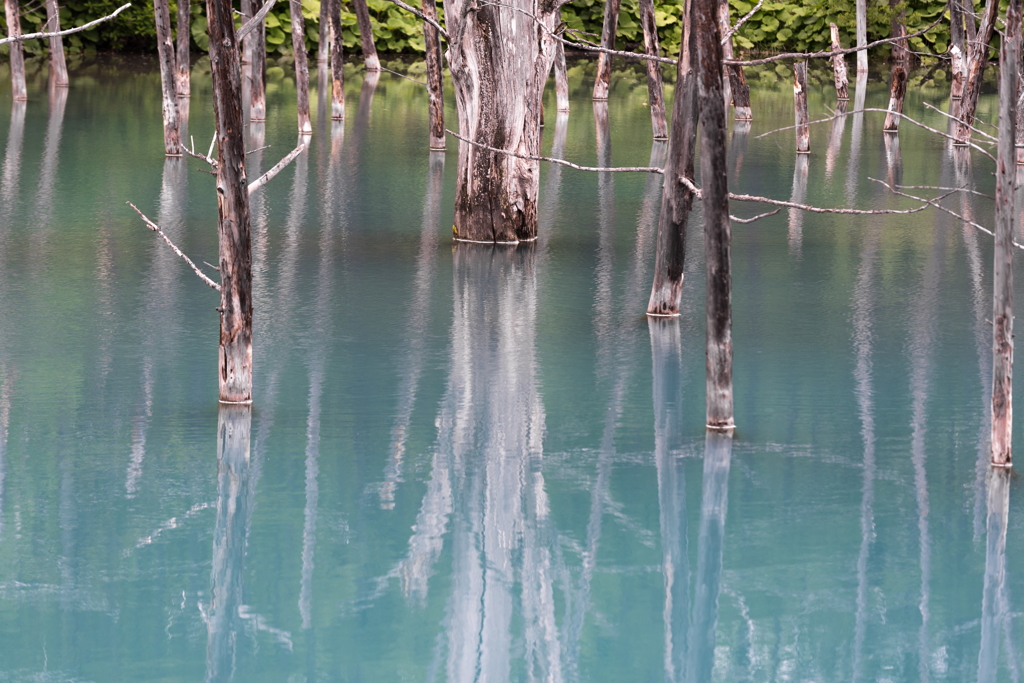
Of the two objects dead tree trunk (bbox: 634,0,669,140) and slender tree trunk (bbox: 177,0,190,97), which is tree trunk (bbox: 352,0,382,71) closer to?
slender tree trunk (bbox: 177,0,190,97)

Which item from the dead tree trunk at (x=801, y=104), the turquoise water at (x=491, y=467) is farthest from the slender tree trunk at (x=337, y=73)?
the turquoise water at (x=491, y=467)

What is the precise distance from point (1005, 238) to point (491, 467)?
2699 mm

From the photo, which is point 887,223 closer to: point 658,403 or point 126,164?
point 658,403

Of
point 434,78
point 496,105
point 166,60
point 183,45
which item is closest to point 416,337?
point 496,105

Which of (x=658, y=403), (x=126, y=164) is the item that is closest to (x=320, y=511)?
(x=658, y=403)

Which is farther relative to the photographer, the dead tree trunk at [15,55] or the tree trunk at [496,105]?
the dead tree trunk at [15,55]

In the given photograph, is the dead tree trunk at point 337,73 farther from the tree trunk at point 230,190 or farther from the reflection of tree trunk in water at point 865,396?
the tree trunk at point 230,190

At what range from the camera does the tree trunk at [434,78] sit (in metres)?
17.0

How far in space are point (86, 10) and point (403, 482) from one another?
29.3 meters

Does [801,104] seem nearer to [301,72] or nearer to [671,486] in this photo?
[301,72]

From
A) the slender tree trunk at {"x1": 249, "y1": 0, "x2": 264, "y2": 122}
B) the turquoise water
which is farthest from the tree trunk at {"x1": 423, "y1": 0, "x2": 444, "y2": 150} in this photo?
the turquoise water

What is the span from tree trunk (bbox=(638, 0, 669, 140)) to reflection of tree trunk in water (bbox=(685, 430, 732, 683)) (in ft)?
36.3

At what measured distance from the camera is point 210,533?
219 inches

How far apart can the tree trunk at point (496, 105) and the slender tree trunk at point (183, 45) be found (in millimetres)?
11844
